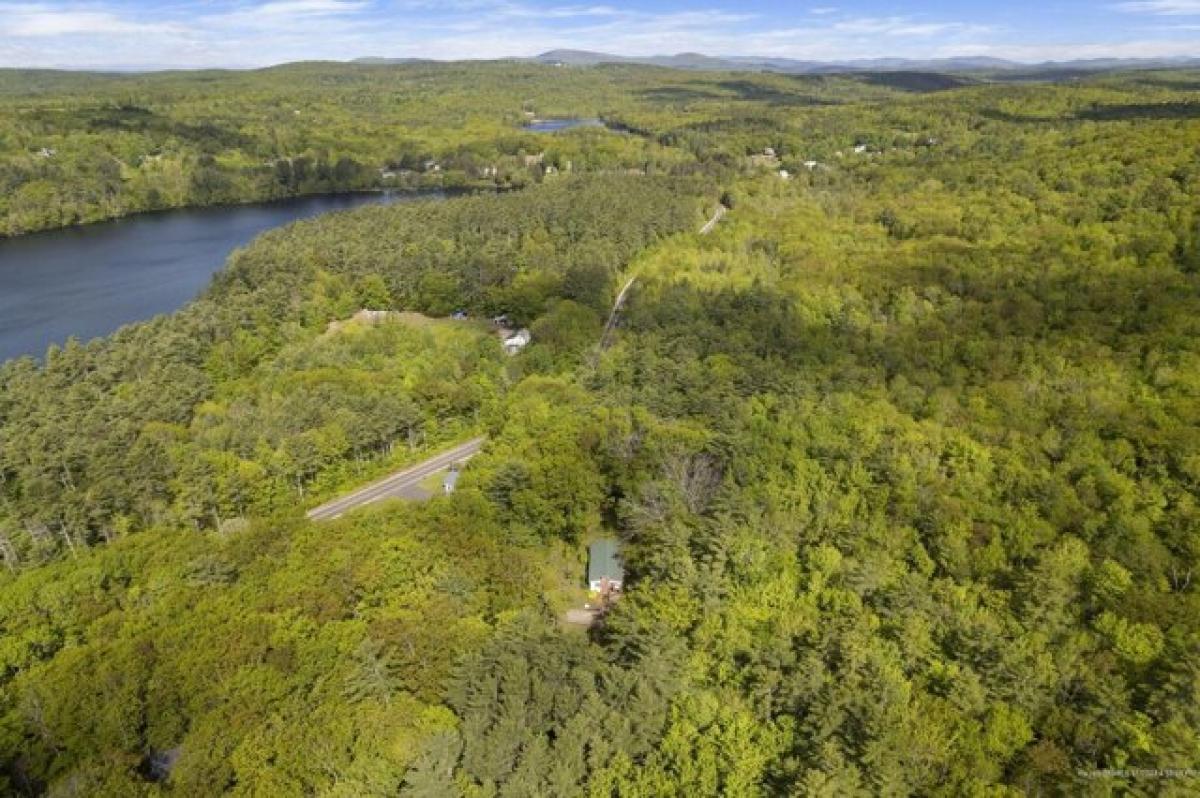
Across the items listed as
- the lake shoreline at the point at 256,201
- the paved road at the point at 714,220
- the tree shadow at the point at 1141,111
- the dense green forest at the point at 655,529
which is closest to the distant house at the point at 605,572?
the dense green forest at the point at 655,529

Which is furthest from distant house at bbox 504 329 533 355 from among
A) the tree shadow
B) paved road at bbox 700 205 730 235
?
the tree shadow

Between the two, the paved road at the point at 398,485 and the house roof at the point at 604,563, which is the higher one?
the house roof at the point at 604,563

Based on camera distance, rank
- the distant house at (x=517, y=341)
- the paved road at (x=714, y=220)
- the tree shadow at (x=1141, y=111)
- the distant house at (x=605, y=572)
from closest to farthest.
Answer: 1. the distant house at (x=605, y=572)
2. the distant house at (x=517, y=341)
3. the paved road at (x=714, y=220)
4. the tree shadow at (x=1141, y=111)

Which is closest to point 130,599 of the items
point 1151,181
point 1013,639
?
point 1013,639

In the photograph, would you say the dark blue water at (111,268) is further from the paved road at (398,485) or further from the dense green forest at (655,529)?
the paved road at (398,485)

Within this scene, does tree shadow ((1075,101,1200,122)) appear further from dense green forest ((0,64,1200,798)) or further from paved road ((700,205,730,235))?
paved road ((700,205,730,235))

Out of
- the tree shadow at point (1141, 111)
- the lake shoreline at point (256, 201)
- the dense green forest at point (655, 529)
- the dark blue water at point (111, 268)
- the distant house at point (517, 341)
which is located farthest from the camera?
the lake shoreline at point (256, 201)

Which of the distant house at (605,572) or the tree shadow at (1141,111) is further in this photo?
the tree shadow at (1141,111)
